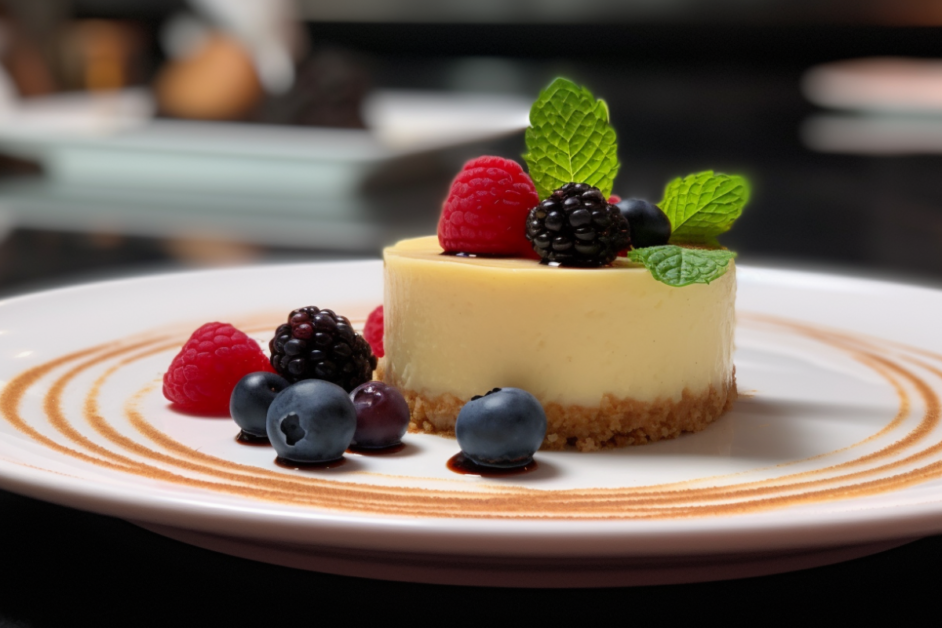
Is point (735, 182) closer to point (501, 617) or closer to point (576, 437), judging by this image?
point (576, 437)

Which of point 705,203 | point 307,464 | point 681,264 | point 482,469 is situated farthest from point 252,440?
point 705,203

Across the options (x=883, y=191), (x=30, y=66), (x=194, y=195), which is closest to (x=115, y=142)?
(x=194, y=195)

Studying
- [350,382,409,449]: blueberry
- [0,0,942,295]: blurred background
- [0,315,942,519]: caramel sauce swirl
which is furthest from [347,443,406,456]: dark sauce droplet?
[0,0,942,295]: blurred background

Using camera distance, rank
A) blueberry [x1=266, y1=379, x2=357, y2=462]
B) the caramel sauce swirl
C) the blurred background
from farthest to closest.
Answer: the blurred background, blueberry [x1=266, y1=379, x2=357, y2=462], the caramel sauce swirl

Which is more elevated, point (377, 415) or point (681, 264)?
point (681, 264)

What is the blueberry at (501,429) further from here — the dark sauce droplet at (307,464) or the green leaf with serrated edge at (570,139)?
the green leaf with serrated edge at (570,139)

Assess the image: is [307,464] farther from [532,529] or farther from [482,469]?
[532,529]

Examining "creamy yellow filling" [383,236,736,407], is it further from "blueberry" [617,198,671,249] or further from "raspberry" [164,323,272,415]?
"raspberry" [164,323,272,415]
